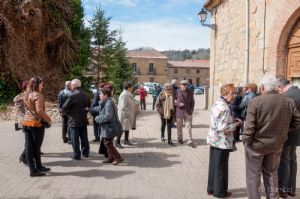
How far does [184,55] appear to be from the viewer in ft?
430

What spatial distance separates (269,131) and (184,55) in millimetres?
128355

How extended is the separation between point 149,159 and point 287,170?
3.28m

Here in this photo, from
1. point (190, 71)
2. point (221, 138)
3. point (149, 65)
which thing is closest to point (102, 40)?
point (221, 138)

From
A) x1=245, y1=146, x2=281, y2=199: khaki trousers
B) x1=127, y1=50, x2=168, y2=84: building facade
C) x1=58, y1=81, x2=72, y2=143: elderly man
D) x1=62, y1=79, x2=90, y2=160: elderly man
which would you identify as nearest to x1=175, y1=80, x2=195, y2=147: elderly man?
x1=62, y1=79, x2=90, y2=160: elderly man

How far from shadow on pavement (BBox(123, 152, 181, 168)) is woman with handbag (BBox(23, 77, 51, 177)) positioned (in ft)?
6.42

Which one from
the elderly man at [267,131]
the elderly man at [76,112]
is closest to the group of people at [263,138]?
the elderly man at [267,131]

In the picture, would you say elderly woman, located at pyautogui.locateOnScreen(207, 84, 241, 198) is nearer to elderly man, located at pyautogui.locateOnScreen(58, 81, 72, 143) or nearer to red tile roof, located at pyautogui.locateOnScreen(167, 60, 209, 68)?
elderly man, located at pyautogui.locateOnScreen(58, 81, 72, 143)

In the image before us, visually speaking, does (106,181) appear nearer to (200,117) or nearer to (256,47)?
(256,47)

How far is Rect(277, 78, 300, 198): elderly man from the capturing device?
5.05 m

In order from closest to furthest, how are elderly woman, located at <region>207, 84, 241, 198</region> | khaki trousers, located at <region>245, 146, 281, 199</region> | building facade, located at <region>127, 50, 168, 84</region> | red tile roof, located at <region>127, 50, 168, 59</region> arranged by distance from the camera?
khaki trousers, located at <region>245, 146, 281, 199</region> → elderly woman, located at <region>207, 84, 241, 198</region> → building facade, located at <region>127, 50, 168, 84</region> → red tile roof, located at <region>127, 50, 168, 59</region>

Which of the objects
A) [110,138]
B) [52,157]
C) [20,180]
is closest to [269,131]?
[110,138]

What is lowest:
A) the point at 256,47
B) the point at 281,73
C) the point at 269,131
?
the point at 269,131

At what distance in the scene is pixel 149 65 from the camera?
72688mm

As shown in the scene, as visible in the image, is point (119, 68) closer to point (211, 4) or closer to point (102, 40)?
point (102, 40)
